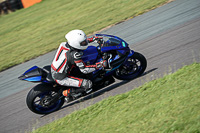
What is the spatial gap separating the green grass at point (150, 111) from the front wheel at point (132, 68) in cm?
83

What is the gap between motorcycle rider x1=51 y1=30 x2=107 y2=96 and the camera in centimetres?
563

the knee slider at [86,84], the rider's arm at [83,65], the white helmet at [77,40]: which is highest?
the white helmet at [77,40]

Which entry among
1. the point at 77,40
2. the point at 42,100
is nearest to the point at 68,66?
the point at 77,40

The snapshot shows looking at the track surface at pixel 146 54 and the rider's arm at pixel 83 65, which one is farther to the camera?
the track surface at pixel 146 54

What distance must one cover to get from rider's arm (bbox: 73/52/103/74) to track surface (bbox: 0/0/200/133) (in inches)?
30.7

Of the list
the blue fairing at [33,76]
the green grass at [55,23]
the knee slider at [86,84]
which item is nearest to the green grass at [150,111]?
the knee slider at [86,84]

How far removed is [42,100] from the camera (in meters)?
6.13

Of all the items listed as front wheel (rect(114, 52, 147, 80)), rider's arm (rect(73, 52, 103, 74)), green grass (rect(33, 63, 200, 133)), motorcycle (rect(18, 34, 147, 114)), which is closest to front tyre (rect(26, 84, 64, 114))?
motorcycle (rect(18, 34, 147, 114))

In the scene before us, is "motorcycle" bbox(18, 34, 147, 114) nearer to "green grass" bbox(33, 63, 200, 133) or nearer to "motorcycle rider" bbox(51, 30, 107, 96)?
"motorcycle rider" bbox(51, 30, 107, 96)

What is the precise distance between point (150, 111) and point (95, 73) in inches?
84.5

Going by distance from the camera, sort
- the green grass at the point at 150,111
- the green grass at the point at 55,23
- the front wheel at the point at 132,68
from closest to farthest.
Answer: the green grass at the point at 150,111
the front wheel at the point at 132,68
the green grass at the point at 55,23

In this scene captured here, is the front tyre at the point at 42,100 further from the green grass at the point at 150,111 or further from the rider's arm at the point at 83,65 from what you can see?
the rider's arm at the point at 83,65

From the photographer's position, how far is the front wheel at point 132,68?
20.6 feet

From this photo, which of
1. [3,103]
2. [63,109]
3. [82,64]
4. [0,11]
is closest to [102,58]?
[82,64]
